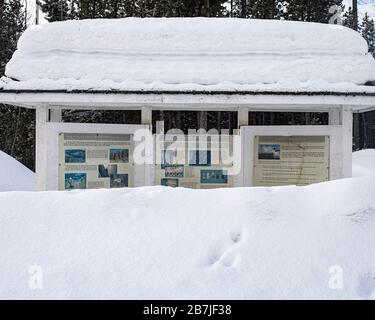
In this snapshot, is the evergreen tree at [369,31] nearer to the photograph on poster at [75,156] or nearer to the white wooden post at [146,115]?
the white wooden post at [146,115]

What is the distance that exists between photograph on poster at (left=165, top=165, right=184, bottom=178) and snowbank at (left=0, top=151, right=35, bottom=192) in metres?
9.21

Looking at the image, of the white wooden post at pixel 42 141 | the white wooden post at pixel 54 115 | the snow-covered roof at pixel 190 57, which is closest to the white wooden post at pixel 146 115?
the snow-covered roof at pixel 190 57

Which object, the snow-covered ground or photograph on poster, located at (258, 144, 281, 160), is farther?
photograph on poster, located at (258, 144, 281, 160)

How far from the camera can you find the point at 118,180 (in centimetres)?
931

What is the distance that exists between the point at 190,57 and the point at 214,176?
Answer: 265 centimetres

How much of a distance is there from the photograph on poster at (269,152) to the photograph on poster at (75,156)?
3.86m

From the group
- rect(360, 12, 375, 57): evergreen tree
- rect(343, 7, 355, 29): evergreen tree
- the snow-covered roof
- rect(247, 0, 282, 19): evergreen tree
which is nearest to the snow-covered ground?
the snow-covered roof

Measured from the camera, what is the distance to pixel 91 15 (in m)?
30.0

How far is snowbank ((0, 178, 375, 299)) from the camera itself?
14.5 feet

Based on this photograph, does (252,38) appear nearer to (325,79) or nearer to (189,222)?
(325,79)

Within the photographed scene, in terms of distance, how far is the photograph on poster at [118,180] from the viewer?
9.26 meters

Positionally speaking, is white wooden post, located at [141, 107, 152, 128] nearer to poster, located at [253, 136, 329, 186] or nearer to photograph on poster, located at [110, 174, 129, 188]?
photograph on poster, located at [110, 174, 129, 188]

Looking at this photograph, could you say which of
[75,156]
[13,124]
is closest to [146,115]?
[75,156]
